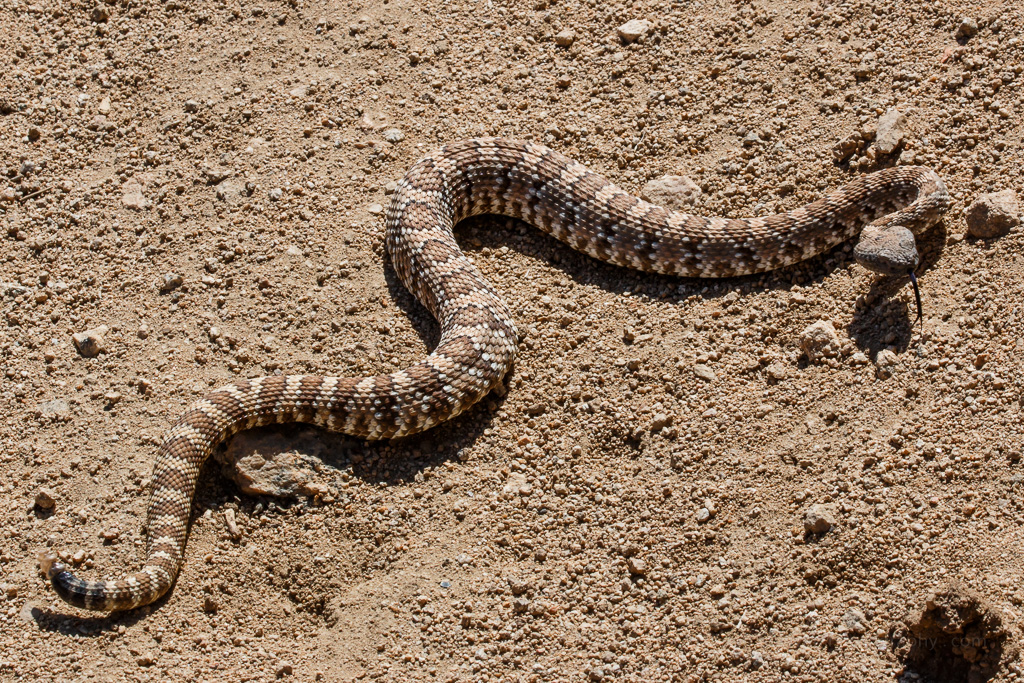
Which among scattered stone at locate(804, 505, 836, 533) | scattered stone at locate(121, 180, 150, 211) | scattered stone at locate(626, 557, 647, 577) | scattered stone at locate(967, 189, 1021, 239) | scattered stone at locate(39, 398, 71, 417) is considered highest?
scattered stone at locate(967, 189, 1021, 239)

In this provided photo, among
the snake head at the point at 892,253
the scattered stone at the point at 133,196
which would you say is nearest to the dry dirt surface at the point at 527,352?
the scattered stone at the point at 133,196

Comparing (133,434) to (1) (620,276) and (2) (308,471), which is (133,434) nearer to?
(2) (308,471)

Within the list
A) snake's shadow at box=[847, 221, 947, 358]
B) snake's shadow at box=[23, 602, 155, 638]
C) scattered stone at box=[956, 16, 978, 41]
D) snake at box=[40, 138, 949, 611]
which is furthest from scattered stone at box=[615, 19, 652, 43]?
snake's shadow at box=[23, 602, 155, 638]

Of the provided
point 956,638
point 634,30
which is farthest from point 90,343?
point 956,638

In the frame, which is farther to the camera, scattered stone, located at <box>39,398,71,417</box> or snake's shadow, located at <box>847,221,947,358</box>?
scattered stone, located at <box>39,398,71,417</box>

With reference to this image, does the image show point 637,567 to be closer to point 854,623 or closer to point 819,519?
point 819,519

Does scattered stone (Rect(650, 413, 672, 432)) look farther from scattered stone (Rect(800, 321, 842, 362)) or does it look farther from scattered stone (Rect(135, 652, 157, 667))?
scattered stone (Rect(135, 652, 157, 667))
